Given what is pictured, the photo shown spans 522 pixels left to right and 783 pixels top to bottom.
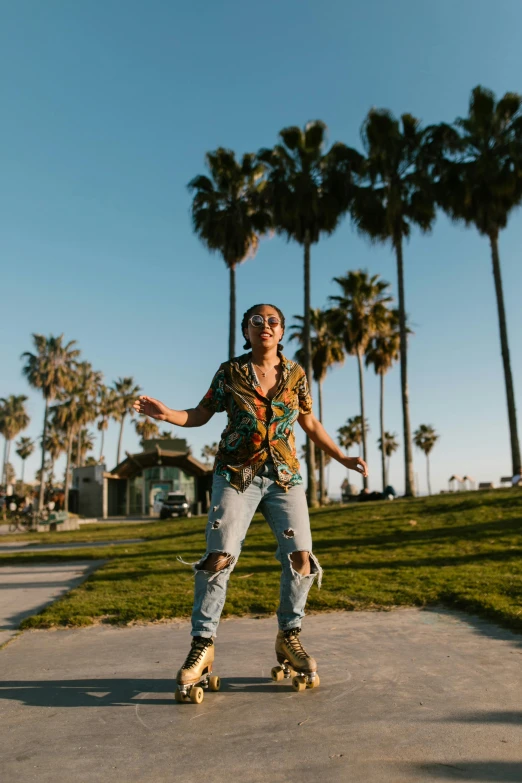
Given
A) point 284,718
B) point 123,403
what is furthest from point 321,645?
point 123,403

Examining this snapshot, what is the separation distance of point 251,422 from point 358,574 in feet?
13.8

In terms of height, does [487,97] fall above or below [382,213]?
above

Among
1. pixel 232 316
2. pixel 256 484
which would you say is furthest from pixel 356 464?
pixel 232 316

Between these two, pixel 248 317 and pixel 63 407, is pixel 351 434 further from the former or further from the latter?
pixel 248 317

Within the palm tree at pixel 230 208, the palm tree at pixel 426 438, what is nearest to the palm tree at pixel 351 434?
the palm tree at pixel 426 438

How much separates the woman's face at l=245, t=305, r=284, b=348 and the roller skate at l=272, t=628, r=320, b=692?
5.15ft

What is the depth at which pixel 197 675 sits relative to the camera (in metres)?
2.94

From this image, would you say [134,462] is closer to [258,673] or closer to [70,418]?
[70,418]

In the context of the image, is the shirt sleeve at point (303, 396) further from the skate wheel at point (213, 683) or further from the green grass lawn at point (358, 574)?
the green grass lawn at point (358, 574)

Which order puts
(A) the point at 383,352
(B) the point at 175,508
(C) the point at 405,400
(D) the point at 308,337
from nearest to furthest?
(C) the point at 405,400 < (D) the point at 308,337 < (B) the point at 175,508 < (A) the point at 383,352

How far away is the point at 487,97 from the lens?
23281 millimetres

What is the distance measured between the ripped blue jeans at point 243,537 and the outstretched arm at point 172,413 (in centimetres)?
38

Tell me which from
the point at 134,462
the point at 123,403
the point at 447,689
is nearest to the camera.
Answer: the point at 447,689

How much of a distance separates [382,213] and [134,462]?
30.6 metres
